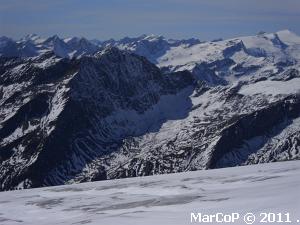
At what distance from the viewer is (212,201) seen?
54.9 m

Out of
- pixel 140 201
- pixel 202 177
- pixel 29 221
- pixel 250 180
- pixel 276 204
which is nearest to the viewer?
pixel 276 204

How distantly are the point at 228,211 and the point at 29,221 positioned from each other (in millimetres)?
21494

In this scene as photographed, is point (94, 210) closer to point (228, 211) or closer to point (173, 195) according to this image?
point (173, 195)

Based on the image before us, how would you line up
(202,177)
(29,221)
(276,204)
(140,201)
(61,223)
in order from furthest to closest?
(202,177), (140,201), (29,221), (61,223), (276,204)

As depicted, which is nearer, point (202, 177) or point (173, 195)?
point (173, 195)

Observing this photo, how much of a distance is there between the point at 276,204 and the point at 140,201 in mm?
20169

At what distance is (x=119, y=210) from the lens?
5669cm

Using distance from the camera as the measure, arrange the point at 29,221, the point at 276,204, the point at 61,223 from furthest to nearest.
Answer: the point at 29,221, the point at 61,223, the point at 276,204

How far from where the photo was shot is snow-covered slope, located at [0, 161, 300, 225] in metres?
47.3

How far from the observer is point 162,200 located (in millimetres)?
60688

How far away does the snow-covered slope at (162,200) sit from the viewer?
4728cm

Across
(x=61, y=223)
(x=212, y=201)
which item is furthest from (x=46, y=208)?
(x=212, y=201)

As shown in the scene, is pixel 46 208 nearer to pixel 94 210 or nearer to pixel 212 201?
pixel 94 210

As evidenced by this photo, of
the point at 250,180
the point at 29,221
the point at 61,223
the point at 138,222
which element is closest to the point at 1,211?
the point at 29,221
